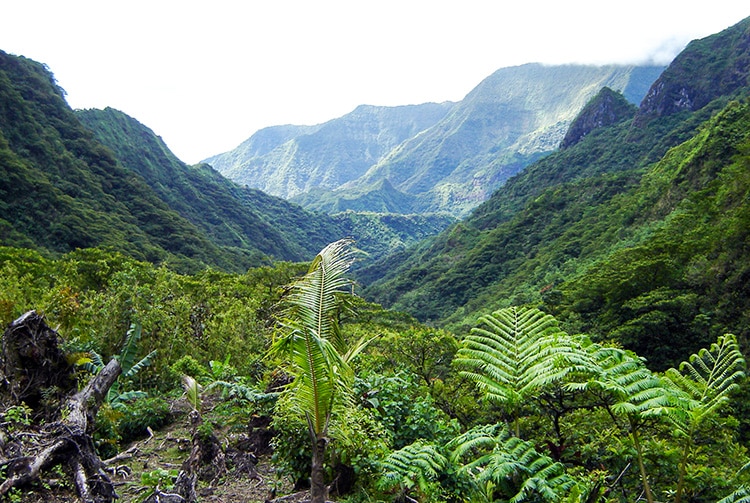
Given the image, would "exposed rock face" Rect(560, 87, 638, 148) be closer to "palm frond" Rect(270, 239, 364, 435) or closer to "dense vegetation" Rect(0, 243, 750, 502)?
"dense vegetation" Rect(0, 243, 750, 502)

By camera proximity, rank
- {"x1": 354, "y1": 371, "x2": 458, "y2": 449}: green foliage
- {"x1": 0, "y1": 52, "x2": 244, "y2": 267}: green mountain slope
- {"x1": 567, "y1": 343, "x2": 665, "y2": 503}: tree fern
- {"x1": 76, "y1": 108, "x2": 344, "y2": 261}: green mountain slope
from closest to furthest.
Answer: {"x1": 567, "y1": 343, "x2": 665, "y2": 503}: tree fern → {"x1": 354, "y1": 371, "x2": 458, "y2": 449}: green foliage → {"x1": 0, "y1": 52, "x2": 244, "y2": 267}: green mountain slope → {"x1": 76, "y1": 108, "x2": 344, "y2": 261}: green mountain slope

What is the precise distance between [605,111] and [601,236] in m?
92.9

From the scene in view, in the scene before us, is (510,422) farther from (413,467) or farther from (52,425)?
(52,425)

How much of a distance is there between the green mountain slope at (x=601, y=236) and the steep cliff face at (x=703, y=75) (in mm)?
515

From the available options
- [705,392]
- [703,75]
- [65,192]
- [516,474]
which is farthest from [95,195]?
[703,75]

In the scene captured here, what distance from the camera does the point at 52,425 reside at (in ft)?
15.2

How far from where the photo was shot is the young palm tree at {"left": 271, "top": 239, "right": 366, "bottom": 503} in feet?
10.0

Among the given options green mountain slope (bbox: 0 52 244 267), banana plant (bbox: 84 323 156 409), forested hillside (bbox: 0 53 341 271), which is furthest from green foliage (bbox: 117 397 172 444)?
forested hillside (bbox: 0 53 341 271)

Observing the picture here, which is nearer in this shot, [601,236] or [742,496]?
[742,496]

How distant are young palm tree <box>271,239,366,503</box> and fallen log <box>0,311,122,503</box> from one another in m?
2.36

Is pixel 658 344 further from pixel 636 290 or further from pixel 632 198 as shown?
pixel 632 198

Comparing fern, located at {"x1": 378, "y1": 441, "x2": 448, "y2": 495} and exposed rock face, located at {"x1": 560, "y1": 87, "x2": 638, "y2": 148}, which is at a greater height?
exposed rock face, located at {"x1": 560, "y1": 87, "x2": 638, "y2": 148}

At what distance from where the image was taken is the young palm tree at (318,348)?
306 centimetres

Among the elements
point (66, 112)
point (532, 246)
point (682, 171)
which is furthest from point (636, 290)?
point (66, 112)
